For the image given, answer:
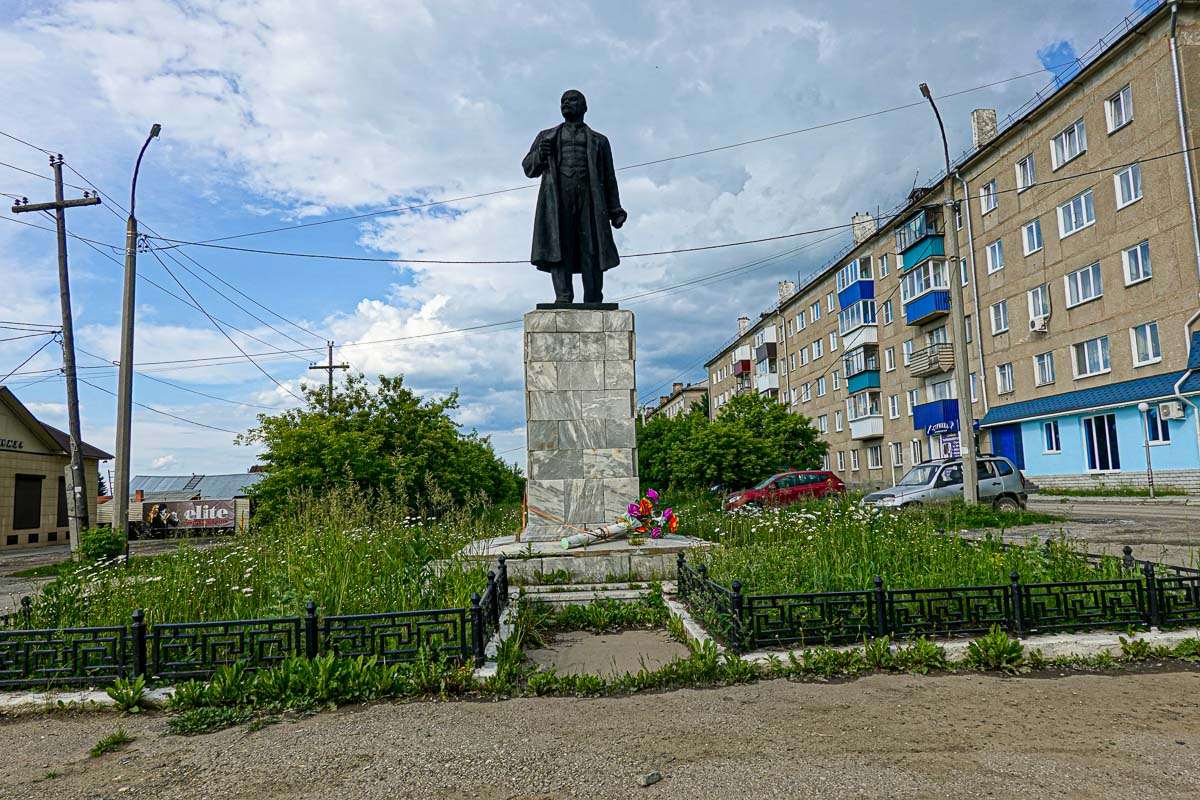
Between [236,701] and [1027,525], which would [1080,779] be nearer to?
[236,701]

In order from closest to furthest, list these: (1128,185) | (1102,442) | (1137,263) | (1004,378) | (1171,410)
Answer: (1171,410)
(1137,263)
(1128,185)
(1102,442)
(1004,378)

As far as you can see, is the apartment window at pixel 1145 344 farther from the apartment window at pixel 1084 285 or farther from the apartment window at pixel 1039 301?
the apartment window at pixel 1039 301

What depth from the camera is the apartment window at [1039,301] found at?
25953 mm

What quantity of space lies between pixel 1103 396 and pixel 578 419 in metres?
21.5

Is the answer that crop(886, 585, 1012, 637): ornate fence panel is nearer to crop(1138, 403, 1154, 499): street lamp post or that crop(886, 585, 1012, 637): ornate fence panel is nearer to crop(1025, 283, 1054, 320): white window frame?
crop(1138, 403, 1154, 499): street lamp post

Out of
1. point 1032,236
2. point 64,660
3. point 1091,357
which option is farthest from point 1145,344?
point 64,660

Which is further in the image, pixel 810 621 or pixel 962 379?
pixel 962 379

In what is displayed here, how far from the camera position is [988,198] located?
29078 mm

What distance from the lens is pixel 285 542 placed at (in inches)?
290

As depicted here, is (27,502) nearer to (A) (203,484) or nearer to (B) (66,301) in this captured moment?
(B) (66,301)

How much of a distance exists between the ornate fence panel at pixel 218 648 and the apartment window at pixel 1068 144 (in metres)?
27.7

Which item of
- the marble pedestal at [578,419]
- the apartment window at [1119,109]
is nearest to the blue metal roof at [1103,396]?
the apartment window at [1119,109]

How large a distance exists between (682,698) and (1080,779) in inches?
78.2

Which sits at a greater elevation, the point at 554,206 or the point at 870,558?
the point at 554,206
